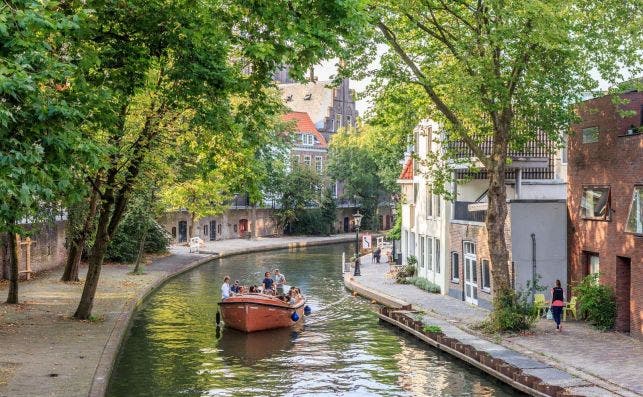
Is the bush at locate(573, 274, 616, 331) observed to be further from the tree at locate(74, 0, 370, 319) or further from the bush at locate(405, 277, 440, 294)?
the tree at locate(74, 0, 370, 319)

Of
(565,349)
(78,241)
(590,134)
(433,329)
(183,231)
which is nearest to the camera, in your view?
(565,349)

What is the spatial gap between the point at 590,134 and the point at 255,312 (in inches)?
534

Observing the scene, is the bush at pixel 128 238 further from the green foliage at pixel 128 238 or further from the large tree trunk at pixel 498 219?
the large tree trunk at pixel 498 219

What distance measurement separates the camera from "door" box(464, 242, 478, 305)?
34000 mm

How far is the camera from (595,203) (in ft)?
90.3

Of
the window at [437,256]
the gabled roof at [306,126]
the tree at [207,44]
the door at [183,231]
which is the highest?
the gabled roof at [306,126]

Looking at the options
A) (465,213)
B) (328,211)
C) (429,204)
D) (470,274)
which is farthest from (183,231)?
(470,274)

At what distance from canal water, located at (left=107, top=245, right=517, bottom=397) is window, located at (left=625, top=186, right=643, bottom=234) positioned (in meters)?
6.85

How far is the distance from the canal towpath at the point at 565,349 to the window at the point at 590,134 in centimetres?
628

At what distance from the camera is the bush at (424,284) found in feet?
125

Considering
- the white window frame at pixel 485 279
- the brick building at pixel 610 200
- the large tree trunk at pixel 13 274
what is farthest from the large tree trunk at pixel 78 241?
the brick building at pixel 610 200

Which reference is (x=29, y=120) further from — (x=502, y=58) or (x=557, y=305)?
(x=557, y=305)

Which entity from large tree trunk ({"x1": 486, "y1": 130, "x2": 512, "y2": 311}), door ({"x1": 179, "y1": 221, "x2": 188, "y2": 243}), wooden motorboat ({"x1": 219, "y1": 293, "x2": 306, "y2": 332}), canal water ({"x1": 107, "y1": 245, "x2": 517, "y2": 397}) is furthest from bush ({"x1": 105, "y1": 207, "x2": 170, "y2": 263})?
large tree trunk ({"x1": 486, "y1": 130, "x2": 512, "y2": 311})

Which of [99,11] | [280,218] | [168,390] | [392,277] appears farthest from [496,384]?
[280,218]
